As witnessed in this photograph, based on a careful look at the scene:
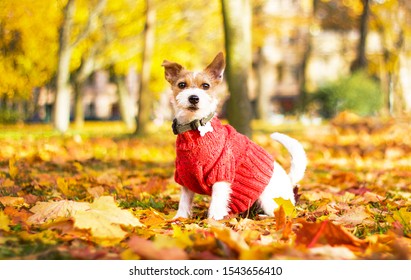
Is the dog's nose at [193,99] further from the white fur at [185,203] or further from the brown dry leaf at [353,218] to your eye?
the brown dry leaf at [353,218]

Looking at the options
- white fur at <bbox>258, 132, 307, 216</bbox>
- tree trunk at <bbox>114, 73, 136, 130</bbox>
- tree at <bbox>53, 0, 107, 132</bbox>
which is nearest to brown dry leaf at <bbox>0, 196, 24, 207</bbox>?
white fur at <bbox>258, 132, 307, 216</bbox>

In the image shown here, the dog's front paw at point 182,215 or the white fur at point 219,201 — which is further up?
the white fur at point 219,201

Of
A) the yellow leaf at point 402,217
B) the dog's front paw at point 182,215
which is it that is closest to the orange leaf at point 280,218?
the yellow leaf at point 402,217

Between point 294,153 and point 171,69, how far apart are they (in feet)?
3.89

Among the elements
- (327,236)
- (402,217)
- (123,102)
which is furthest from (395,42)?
(327,236)

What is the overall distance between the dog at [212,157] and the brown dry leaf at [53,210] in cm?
76

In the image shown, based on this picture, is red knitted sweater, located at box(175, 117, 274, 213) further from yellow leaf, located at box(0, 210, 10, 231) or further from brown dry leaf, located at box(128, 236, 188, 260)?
brown dry leaf, located at box(128, 236, 188, 260)

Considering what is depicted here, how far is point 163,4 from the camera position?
65.5ft

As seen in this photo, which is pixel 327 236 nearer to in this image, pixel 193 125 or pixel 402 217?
pixel 402 217

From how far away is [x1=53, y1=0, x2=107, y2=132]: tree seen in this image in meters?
16.1

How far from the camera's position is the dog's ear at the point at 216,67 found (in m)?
4.25
